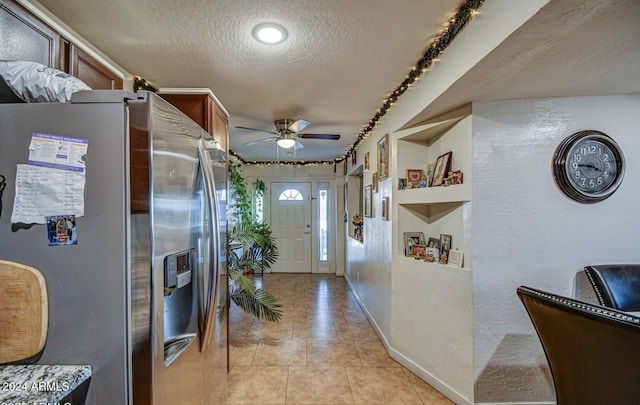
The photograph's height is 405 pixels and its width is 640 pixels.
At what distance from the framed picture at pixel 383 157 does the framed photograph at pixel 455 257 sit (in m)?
1.00

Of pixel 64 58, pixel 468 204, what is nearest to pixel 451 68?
pixel 468 204

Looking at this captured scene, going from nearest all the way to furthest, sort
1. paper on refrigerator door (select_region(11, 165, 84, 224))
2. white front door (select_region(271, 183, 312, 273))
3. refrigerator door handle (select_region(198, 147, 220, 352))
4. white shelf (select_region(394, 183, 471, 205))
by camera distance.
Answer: paper on refrigerator door (select_region(11, 165, 84, 224))
refrigerator door handle (select_region(198, 147, 220, 352))
white shelf (select_region(394, 183, 471, 205))
white front door (select_region(271, 183, 312, 273))

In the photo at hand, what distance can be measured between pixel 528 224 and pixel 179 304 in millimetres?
2161

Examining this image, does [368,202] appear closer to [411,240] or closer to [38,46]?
[411,240]

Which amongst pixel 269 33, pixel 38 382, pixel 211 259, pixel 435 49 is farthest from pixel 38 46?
pixel 435 49

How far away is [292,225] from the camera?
6.36 m

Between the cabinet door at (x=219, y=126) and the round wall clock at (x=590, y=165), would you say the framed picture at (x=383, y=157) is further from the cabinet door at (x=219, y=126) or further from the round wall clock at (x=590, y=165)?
the cabinet door at (x=219, y=126)

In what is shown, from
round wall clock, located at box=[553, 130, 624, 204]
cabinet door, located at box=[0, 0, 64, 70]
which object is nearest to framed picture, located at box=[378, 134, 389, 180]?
round wall clock, located at box=[553, 130, 624, 204]

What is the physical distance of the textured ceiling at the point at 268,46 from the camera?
4.70ft

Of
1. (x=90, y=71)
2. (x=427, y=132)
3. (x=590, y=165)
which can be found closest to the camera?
(x=90, y=71)

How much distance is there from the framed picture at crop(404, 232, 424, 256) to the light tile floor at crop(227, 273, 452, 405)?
103cm

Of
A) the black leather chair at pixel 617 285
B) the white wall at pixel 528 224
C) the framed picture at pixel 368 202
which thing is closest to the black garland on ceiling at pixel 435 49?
the white wall at pixel 528 224

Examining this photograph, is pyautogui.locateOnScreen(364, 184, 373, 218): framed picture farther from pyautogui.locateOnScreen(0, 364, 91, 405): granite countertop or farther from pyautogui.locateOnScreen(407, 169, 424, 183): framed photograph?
pyautogui.locateOnScreen(0, 364, 91, 405): granite countertop

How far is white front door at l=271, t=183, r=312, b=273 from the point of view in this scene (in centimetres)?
634
